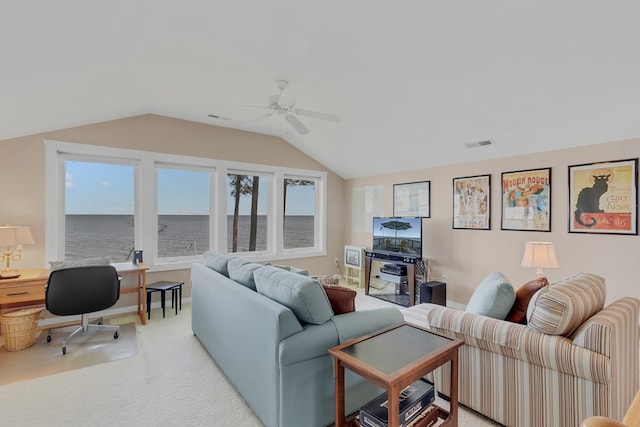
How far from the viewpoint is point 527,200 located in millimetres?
3758

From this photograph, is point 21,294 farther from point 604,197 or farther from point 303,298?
point 604,197

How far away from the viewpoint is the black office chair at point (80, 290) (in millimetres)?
2869

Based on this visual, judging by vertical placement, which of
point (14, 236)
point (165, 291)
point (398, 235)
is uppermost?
point (14, 236)

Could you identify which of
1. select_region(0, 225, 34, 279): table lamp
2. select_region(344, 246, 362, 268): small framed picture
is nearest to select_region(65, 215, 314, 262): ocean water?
select_region(0, 225, 34, 279): table lamp

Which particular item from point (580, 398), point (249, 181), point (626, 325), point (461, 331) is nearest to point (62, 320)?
point (249, 181)

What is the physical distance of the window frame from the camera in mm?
3723

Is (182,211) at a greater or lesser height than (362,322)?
greater

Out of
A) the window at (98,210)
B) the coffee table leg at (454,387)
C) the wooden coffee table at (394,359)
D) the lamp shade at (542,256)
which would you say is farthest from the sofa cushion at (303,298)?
the window at (98,210)

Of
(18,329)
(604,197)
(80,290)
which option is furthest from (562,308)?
(18,329)

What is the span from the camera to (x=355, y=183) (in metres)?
6.27

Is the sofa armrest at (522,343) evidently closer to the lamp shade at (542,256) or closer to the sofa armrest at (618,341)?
the sofa armrest at (618,341)

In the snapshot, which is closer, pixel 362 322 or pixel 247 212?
pixel 362 322

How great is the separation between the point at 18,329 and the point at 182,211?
228cm

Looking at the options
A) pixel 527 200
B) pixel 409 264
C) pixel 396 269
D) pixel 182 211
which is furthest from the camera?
pixel 396 269
